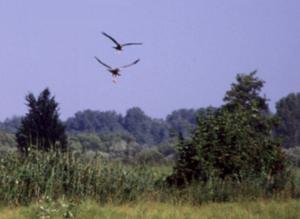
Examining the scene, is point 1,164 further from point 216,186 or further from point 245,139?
point 245,139

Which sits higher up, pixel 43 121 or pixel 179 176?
pixel 43 121

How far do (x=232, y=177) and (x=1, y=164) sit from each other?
6.42 meters

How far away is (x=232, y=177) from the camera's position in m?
19.0

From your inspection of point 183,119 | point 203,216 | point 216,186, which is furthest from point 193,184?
point 183,119

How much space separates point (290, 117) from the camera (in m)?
78.2

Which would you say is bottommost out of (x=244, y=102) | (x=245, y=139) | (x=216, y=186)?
(x=216, y=186)

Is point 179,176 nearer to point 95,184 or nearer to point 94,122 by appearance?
point 95,184

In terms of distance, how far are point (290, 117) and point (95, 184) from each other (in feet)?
208

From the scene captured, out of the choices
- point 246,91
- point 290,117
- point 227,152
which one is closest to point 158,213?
point 227,152

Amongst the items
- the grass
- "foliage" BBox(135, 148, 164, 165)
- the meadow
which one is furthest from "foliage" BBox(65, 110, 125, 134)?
the grass

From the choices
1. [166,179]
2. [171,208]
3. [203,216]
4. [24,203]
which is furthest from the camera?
[166,179]

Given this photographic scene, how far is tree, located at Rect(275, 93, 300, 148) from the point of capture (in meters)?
77.1

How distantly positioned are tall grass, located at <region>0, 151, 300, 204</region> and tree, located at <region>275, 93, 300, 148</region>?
56476 mm

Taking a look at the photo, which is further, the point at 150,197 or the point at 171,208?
the point at 150,197
